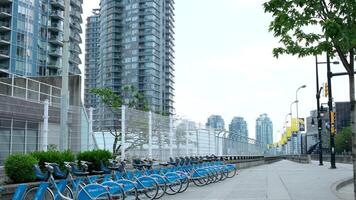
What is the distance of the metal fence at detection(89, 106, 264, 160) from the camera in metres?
19.0

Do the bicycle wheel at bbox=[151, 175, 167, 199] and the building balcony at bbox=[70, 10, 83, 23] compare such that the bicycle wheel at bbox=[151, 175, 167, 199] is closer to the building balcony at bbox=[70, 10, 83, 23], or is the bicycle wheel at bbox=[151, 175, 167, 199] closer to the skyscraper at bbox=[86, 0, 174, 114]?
the building balcony at bbox=[70, 10, 83, 23]

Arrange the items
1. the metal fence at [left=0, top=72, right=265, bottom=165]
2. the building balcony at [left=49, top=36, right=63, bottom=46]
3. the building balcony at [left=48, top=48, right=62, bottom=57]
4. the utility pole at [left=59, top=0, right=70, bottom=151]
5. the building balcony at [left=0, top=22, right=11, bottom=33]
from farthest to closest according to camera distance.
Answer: the building balcony at [left=49, top=36, right=63, bottom=46] < the building balcony at [left=48, top=48, right=62, bottom=57] < the building balcony at [left=0, top=22, right=11, bottom=33] < the metal fence at [left=0, top=72, right=265, bottom=165] < the utility pole at [left=59, top=0, right=70, bottom=151]

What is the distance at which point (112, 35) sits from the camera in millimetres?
146375

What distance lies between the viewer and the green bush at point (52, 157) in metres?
12.1

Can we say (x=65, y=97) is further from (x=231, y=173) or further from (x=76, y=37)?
(x=76, y=37)

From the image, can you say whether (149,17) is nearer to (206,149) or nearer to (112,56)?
(112,56)

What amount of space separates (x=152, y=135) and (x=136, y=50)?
4894 inches

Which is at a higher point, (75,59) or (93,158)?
(75,59)

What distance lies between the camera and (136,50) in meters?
144

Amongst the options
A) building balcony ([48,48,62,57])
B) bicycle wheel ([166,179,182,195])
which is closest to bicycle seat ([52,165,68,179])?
bicycle wheel ([166,179,182,195])

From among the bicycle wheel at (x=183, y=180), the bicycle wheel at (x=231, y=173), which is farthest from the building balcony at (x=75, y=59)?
the bicycle wheel at (x=183, y=180)

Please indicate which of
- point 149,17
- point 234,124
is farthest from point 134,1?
point 234,124

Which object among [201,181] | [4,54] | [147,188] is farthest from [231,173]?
[4,54]

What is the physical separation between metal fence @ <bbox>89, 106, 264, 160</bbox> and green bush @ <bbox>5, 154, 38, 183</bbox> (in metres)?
6.99
